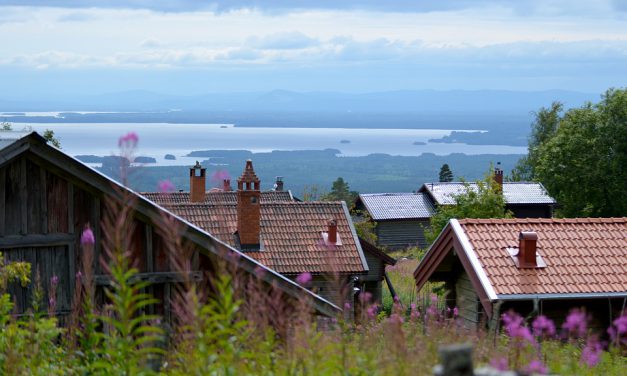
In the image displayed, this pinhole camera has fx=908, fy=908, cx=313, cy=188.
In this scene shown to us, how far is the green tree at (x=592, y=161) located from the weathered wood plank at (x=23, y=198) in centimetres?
4535

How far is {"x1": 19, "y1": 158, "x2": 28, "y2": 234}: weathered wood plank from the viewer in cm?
1092

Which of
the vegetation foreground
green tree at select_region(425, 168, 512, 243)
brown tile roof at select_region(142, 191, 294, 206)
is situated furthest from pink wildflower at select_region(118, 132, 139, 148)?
green tree at select_region(425, 168, 512, 243)

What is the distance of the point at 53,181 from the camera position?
36.5 feet

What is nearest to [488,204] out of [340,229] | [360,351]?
[340,229]

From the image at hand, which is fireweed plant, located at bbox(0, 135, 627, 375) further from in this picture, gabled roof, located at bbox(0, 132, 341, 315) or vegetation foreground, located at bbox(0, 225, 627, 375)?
gabled roof, located at bbox(0, 132, 341, 315)

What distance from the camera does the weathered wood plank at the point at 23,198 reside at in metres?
10.9

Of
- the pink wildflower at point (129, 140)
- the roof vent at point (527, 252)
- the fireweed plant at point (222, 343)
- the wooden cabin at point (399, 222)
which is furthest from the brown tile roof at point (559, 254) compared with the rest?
the wooden cabin at point (399, 222)

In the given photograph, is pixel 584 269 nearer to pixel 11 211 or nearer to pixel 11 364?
pixel 11 211

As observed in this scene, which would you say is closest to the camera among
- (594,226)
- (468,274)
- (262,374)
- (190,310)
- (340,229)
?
(190,310)

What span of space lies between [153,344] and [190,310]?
3858 mm

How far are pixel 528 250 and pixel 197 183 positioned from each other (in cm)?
2214

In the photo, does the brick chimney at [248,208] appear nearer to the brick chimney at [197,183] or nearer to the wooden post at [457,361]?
the brick chimney at [197,183]

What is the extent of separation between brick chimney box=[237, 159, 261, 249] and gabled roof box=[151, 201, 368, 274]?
0.30 meters

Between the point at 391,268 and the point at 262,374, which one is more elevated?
the point at 262,374
